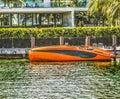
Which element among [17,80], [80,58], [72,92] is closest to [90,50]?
[80,58]

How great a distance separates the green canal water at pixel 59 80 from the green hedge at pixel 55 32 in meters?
11.9

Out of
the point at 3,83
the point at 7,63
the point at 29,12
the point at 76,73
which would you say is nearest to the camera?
the point at 3,83

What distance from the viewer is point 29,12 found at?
251ft

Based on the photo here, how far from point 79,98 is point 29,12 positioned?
156 ft

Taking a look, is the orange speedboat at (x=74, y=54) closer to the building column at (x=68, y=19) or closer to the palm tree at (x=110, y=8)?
the palm tree at (x=110, y=8)

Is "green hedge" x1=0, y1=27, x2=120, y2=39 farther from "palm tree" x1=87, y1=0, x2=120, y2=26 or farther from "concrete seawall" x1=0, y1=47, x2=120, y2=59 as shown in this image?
"concrete seawall" x1=0, y1=47, x2=120, y2=59

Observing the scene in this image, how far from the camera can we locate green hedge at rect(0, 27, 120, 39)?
208 ft

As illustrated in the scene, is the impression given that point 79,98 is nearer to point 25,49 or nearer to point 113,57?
point 113,57

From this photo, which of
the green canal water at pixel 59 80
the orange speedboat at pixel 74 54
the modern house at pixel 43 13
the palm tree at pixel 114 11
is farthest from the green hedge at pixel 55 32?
the green canal water at pixel 59 80

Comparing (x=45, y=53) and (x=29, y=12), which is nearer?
(x=45, y=53)

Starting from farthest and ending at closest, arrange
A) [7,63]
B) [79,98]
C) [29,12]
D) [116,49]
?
[29,12], [116,49], [7,63], [79,98]

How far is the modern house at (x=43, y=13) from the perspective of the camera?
7369 cm

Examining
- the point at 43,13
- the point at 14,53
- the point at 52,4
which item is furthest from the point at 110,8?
the point at 43,13

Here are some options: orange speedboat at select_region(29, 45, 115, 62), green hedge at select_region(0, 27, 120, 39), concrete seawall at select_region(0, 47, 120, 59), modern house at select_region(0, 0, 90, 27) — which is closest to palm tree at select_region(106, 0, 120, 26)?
green hedge at select_region(0, 27, 120, 39)
